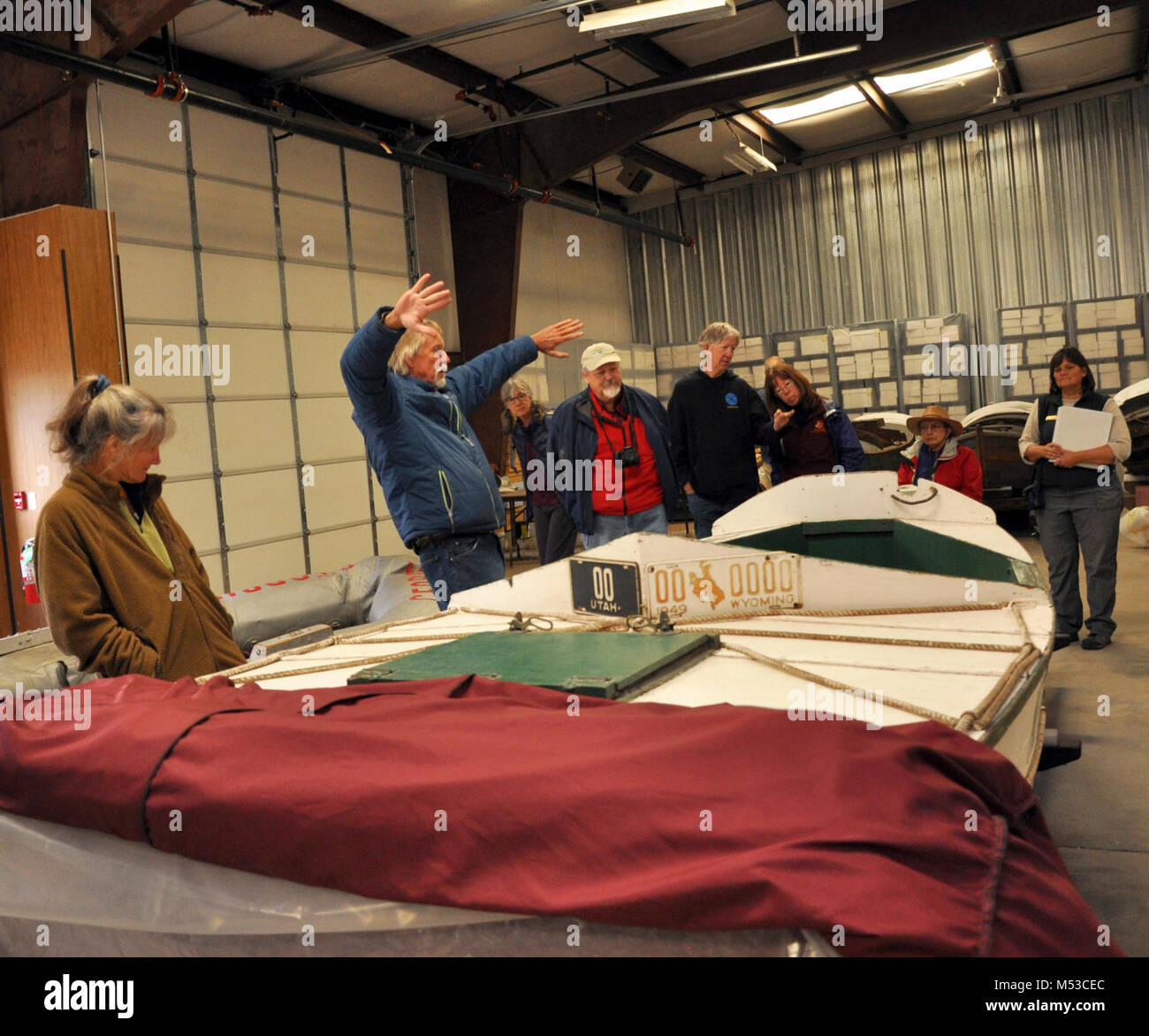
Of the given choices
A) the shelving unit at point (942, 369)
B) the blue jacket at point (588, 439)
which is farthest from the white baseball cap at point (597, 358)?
the shelving unit at point (942, 369)

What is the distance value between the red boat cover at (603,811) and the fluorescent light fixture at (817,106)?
1064 cm

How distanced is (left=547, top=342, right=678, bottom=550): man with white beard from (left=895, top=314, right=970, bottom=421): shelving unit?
805cm

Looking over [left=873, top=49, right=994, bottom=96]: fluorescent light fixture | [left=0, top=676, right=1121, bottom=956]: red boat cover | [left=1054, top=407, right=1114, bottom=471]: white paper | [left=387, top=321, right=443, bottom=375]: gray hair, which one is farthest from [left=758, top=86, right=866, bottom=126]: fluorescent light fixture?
[left=0, top=676, right=1121, bottom=956]: red boat cover

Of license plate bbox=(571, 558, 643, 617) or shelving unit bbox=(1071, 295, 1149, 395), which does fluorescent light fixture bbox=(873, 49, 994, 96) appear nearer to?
shelving unit bbox=(1071, 295, 1149, 395)

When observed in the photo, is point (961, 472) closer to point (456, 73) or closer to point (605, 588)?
point (605, 588)

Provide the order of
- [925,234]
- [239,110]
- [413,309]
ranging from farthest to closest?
[925,234] < [239,110] < [413,309]

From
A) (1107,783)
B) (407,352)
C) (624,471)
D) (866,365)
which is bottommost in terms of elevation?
(1107,783)

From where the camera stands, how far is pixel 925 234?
40.7 feet

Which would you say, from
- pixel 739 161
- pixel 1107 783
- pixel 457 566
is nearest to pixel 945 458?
pixel 1107 783

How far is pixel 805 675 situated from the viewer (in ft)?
6.72

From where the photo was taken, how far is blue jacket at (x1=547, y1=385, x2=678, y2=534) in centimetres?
457

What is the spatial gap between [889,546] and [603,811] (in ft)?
7.23

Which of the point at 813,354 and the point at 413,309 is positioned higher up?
the point at 813,354

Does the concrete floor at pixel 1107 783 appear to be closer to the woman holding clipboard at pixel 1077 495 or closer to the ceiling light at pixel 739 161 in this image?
the woman holding clipboard at pixel 1077 495
